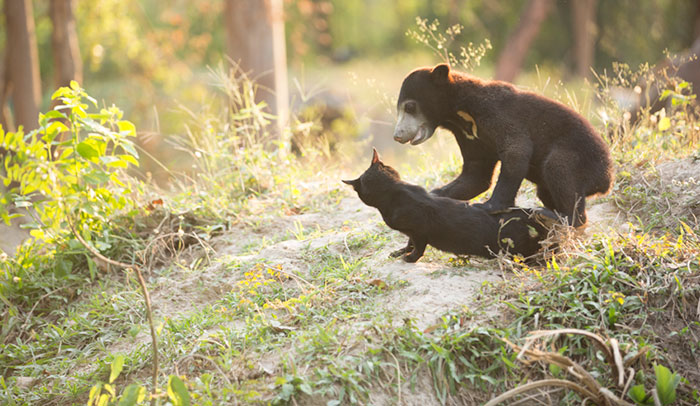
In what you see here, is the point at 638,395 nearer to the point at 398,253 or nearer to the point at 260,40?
the point at 398,253

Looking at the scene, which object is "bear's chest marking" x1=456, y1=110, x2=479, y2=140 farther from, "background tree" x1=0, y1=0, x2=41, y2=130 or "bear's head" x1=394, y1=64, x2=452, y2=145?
"background tree" x1=0, y1=0, x2=41, y2=130

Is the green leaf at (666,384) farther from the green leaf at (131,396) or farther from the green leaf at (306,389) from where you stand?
the green leaf at (131,396)

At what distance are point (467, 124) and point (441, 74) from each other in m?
0.39

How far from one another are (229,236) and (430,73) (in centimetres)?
212

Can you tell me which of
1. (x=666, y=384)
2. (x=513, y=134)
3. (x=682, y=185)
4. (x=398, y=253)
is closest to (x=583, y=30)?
(x=682, y=185)

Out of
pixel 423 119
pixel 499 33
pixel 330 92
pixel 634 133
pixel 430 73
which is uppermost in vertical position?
pixel 430 73

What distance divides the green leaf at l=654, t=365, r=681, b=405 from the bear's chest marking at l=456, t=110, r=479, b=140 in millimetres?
2017

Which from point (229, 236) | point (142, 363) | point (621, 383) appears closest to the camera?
point (621, 383)

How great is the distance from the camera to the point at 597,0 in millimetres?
22703

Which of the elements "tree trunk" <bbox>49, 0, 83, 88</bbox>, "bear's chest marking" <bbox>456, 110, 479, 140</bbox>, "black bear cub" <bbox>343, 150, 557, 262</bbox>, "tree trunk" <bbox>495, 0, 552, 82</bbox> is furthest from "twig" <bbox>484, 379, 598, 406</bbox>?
"tree trunk" <bbox>495, 0, 552, 82</bbox>

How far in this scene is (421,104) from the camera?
15.0ft

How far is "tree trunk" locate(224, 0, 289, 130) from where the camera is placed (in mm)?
8930

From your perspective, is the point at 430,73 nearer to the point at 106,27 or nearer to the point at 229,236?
the point at 229,236


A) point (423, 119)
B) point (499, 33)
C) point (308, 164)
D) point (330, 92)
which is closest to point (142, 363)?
point (423, 119)
